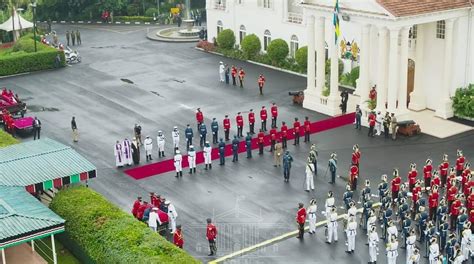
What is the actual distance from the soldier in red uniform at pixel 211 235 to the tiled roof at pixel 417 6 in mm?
16652

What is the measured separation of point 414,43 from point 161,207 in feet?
66.3

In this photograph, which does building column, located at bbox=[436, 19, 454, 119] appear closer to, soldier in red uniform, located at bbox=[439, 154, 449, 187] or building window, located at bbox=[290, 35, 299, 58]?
soldier in red uniform, located at bbox=[439, 154, 449, 187]

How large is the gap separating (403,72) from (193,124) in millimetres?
11455

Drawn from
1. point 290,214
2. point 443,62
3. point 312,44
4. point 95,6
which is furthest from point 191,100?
point 95,6

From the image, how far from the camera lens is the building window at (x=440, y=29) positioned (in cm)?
4284

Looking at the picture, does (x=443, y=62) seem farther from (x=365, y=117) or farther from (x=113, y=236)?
(x=113, y=236)

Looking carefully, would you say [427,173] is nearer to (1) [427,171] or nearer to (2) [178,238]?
(1) [427,171]

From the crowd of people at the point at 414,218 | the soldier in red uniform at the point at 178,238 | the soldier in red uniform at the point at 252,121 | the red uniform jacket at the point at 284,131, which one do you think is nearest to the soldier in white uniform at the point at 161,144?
the soldier in red uniform at the point at 252,121

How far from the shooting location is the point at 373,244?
2761 cm

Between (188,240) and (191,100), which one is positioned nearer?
(188,240)

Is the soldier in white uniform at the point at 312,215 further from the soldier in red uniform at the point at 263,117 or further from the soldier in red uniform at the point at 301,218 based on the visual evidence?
the soldier in red uniform at the point at 263,117

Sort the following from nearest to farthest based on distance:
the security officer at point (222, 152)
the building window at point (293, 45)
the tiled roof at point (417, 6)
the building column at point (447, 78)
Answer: the security officer at point (222, 152) < the tiled roof at point (417, 6) < the building column at point (447, 78) < the building window at point (293, 45)

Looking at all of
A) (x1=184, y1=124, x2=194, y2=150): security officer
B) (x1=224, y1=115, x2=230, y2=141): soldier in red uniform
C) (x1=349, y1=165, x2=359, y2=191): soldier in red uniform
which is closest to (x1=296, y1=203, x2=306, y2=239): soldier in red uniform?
(x1=349, y1=165, x2=359, y2=191): soldier in red uniform

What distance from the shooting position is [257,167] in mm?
37312
